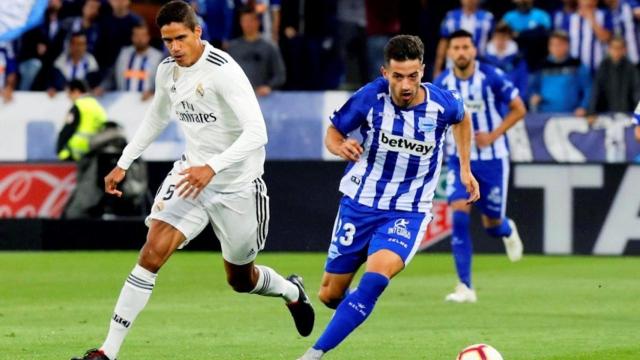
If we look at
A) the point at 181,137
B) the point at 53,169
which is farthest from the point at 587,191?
the point at 53,169

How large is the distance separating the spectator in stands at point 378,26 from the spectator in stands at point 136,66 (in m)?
2.66

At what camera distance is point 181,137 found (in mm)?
19469

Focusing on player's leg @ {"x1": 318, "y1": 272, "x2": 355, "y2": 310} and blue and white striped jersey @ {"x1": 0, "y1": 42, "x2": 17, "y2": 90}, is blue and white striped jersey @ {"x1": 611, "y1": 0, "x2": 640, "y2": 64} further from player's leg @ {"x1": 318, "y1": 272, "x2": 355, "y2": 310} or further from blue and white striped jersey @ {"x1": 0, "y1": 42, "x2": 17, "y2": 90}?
player's leg @ {"x1": 318, "y1": 272, "x2": 355, "y2": 310}

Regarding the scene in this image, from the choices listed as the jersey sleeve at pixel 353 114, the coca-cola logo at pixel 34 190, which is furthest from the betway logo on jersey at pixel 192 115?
the coca-cola logo at pixel 34 190

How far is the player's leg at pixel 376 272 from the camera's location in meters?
8.79

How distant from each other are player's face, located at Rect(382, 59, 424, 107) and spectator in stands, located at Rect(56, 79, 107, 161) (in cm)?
1039

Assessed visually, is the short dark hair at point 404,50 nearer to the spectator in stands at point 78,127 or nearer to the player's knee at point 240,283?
the player's knee at point 240,283

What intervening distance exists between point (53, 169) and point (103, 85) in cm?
185

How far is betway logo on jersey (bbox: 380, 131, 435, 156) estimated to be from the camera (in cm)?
966

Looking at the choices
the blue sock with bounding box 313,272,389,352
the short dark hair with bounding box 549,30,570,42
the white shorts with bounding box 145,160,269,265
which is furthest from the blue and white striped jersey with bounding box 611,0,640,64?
the blue sock with bounding box 313,272,389,352

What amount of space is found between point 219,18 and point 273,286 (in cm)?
1026

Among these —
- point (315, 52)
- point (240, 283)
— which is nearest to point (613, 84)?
point (315, 52)

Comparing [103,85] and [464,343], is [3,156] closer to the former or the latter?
[103,85]

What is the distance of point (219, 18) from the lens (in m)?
20.5
